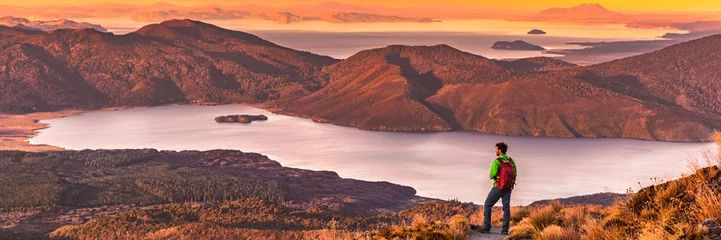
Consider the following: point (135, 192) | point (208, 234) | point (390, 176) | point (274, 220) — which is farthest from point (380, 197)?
point (208, 234)

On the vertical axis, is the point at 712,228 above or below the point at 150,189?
above

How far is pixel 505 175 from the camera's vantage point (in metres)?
23.9

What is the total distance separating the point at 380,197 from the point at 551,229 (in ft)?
446

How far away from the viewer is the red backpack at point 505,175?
23875 millimetres

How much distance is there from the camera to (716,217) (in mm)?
18016

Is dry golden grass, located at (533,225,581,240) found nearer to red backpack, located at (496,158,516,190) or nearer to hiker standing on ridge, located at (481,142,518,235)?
hiker standing on ridge, located at (481,142,518,235)

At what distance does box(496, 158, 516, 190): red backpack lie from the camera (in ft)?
78.3

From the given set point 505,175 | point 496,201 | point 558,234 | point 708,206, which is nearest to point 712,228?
point 708,206

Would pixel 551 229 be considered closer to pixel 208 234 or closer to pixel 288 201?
pixel 208 234

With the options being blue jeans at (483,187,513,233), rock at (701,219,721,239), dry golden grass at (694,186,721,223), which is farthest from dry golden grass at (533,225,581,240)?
rock at (701,219,721,239)

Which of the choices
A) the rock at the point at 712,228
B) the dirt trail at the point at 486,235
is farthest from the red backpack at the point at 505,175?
the rock at the point at 712,228

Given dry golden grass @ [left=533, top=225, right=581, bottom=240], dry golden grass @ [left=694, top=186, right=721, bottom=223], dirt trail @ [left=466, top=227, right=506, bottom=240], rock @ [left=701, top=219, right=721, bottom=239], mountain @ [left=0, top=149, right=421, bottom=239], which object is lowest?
mountain @ [left=0, top=149, right=421, bottom=239]

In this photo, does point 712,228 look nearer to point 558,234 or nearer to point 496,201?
point 558,234

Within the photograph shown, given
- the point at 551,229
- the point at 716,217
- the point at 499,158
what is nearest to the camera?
the point at 716,217
